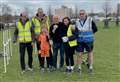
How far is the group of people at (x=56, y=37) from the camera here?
1360cm

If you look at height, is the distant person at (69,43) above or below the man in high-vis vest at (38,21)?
below

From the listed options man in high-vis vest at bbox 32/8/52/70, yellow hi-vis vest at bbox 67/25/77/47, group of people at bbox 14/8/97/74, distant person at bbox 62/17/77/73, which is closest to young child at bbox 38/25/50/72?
group of people at bbox 14/8/97/74

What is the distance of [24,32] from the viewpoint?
540 inches

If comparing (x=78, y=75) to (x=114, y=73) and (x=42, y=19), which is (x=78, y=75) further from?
(x=42, y=19)

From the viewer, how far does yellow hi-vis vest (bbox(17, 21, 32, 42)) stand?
13.7 m

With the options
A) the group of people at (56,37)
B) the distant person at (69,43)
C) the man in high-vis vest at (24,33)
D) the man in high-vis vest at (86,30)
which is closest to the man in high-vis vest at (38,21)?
the group of people at (56,37)

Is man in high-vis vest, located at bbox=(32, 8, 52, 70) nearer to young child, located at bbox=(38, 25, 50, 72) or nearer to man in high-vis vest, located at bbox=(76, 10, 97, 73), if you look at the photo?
young child, located at bbox=(38, 25, 50, 72)

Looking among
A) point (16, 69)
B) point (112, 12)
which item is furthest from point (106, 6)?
point (16, 69)

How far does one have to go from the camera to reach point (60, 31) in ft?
45.6

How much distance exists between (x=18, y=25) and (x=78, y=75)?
2.48 meters

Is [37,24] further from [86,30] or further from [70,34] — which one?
[86,30]

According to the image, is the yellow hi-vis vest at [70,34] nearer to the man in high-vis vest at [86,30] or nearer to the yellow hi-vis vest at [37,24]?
the man in high-vis vest at [86,30]

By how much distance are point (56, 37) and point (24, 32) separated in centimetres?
106

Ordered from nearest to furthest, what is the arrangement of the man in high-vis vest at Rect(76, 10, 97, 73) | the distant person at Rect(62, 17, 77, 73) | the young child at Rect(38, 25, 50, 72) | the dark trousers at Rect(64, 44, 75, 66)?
the man in high-vis vest at Rect(76, 10, 97, 73) → the distant person at Rect(62, 17, 77, 73) → the dark trousers at Rect(64, 44, 75, 66) → the young child at Rect(38, 25, 50, 72)
